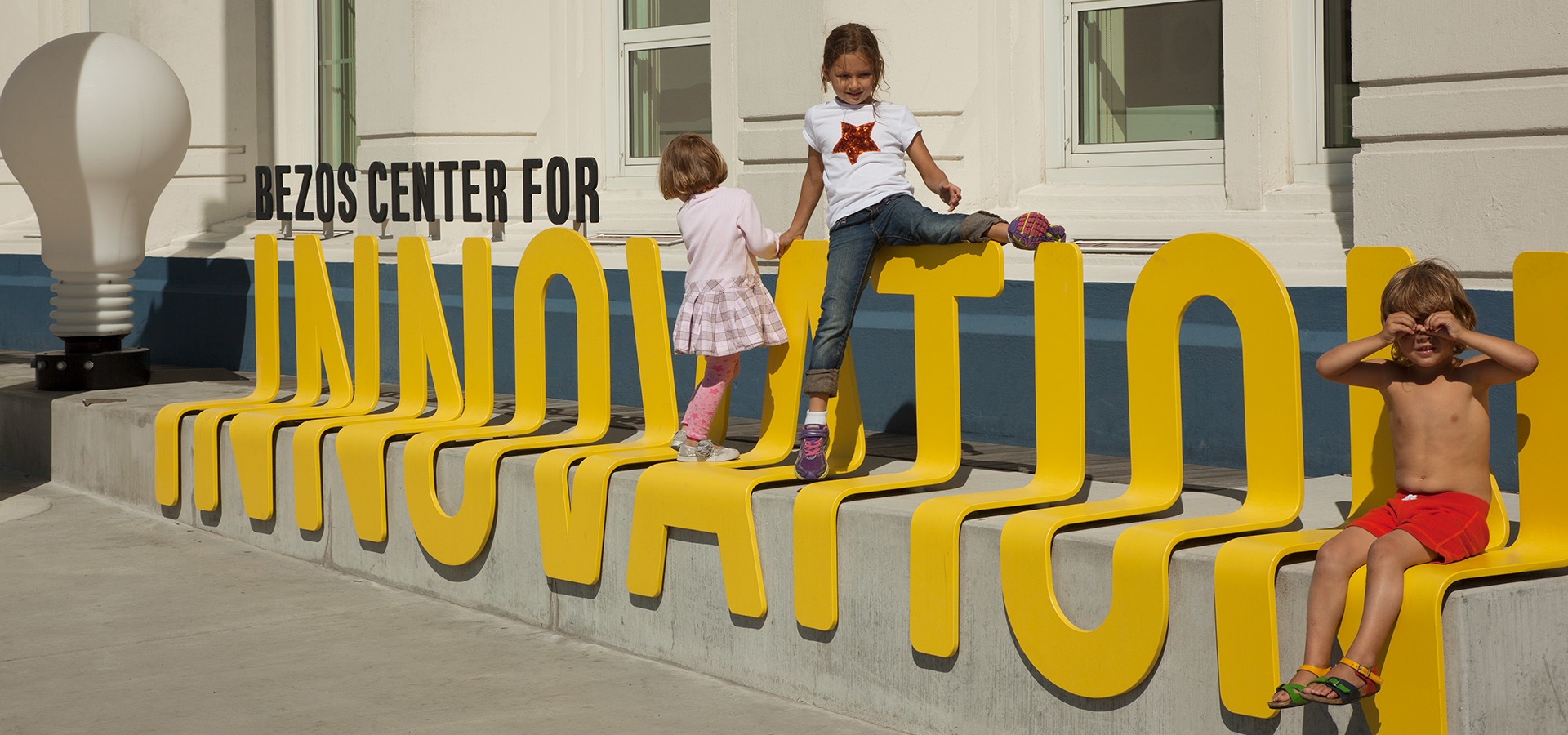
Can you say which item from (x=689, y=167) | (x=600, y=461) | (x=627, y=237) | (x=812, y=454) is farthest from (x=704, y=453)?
(x=627, y=237)

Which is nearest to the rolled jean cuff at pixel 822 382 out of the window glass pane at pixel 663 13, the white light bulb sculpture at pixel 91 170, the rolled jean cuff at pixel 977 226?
the rolled jean cuff at pixel 977 226

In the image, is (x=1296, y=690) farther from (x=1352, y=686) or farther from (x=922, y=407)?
(x=922, y=407)

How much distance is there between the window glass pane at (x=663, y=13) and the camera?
9117 millimetres

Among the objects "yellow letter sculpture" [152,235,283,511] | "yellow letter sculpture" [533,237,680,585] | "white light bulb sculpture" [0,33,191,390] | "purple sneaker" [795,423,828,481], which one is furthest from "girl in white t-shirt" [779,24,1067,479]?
"white light bulb sculpture" [0,33,191,390]

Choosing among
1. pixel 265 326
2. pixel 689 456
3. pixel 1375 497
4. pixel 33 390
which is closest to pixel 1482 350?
pixel 1375 497

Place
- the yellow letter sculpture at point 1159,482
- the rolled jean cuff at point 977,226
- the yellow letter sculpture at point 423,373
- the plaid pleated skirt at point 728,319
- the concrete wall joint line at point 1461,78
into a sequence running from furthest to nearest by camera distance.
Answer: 1. the yellow letter sculpture at point 423,373
2. the plaid pleated skirt at point 728,319
3. the concrete wall joint line at point 1461,78
4. the rolled jean cuff at point 977,226
5. the yellow letter sculpture at point 1159,482

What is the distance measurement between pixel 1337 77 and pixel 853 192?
2399 millimetres

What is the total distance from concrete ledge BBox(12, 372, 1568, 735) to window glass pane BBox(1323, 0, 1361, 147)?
1.86 metres

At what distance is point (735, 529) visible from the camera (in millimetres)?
4906

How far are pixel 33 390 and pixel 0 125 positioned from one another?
62.8 inches

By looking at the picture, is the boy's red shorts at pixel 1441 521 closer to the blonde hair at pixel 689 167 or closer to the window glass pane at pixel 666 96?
the blonde hair at pixel 689 167

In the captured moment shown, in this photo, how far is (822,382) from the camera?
5105mm

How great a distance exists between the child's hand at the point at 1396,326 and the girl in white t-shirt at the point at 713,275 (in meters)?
2.34

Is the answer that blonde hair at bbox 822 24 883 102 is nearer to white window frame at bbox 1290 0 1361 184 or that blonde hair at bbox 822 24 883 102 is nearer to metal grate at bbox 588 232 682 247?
white window frame at bbox 1290 0 1361 184
